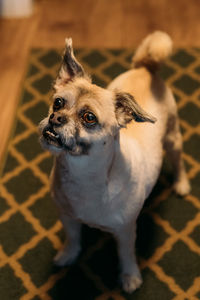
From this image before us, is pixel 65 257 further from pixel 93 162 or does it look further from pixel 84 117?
pixel 84 117

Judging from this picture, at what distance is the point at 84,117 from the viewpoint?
4.68 ft

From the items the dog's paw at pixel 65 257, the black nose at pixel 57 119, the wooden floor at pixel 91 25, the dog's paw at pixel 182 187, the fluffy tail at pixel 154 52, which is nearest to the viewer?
the black nose at pixel 57 119

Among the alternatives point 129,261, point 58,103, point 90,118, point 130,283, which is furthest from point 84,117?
point 130,283

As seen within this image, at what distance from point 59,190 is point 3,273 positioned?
2.31 ft

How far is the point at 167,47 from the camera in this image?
1970 millimetres

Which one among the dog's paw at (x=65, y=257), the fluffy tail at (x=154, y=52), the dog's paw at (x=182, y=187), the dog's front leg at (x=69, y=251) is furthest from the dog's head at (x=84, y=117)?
the dog's paw at (x=182, y=187)

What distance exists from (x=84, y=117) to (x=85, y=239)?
1.01 meters

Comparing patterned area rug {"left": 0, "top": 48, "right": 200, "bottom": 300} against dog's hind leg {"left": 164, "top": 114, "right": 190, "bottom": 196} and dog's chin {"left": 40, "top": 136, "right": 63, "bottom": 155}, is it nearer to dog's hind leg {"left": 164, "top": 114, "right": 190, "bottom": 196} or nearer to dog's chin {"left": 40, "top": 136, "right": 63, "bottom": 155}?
dog's hind leg {"left": 164, "top": 114, "right": 190, "bottom": 196}

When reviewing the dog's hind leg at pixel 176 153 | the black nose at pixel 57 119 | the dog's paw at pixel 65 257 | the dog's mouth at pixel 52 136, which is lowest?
the dog's paw at pixel 65 257

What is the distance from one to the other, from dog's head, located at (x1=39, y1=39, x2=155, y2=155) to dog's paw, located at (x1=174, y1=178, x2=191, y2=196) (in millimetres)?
993

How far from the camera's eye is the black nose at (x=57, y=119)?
140 centimetres

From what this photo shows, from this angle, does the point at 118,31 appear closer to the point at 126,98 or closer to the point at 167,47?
the point at 167,47

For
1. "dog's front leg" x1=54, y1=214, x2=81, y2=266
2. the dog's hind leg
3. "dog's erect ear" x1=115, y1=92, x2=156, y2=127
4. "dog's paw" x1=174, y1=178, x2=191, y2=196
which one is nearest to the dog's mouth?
"dog's erect ear" x1=115, y1=92, x2=156, y2=127

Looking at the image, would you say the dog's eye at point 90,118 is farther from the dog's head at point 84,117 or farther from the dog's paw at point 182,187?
the dog's paw at point 182,187
